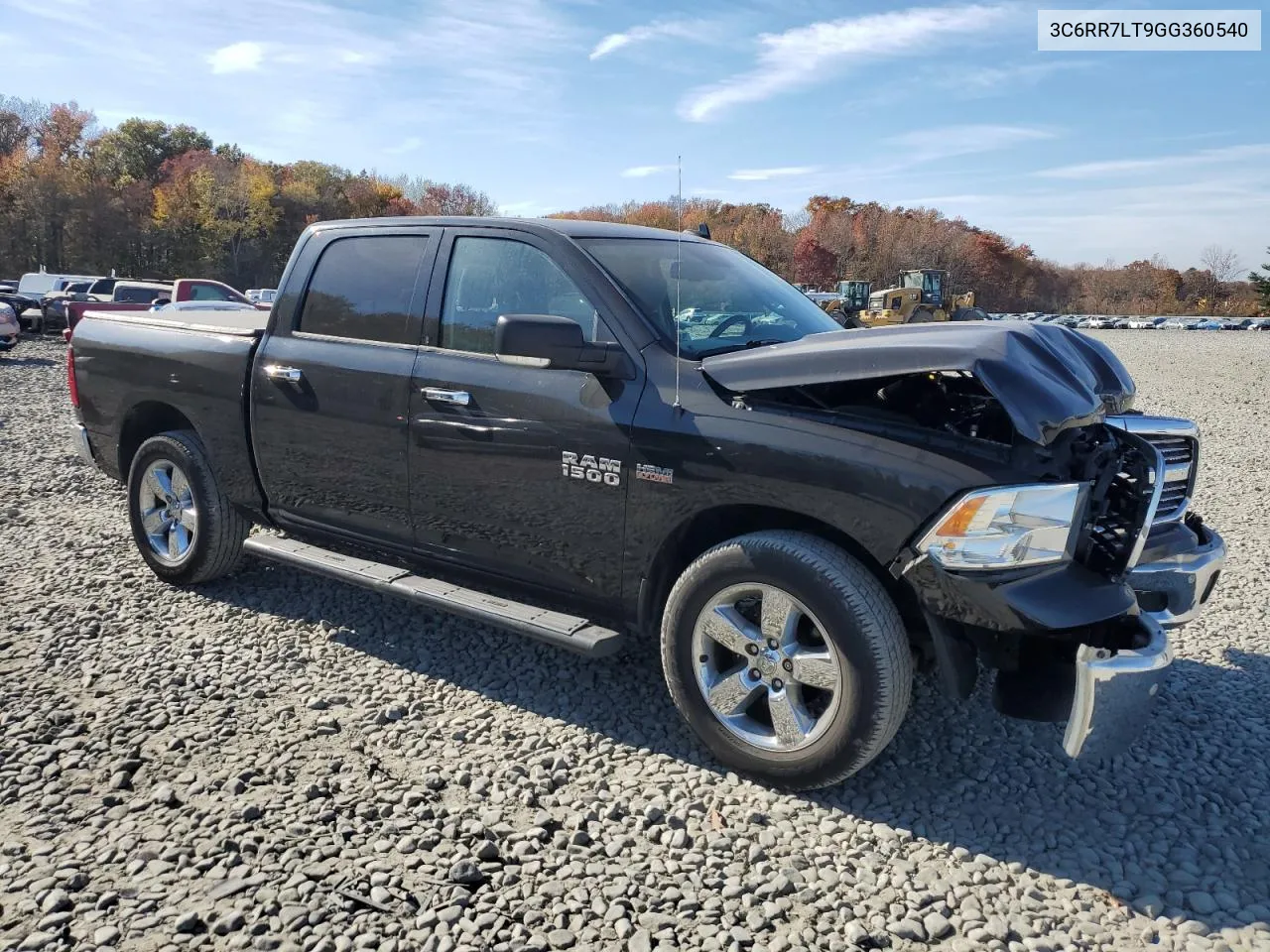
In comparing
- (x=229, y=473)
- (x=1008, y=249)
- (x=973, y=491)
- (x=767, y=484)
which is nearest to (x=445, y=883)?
(x=767, y=484)

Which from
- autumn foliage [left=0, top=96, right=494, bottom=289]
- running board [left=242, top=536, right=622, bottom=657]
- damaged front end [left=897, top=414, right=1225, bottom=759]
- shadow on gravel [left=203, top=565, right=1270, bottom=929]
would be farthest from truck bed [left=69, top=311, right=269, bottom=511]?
autumn foliage [left=0, top=96, right=494, bottom=289]

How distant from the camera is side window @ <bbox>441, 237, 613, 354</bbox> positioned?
3.72 metres

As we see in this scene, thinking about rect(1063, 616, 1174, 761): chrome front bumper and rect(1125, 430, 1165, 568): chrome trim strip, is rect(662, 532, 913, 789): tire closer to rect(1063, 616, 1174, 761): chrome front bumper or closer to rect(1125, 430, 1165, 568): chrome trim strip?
rect(1063, 616, 1174, 761): chrome front bumper

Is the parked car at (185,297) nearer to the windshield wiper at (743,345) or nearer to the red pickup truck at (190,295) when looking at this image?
the red pickup truck at (190,295)

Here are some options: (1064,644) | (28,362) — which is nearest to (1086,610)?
(1064,644)

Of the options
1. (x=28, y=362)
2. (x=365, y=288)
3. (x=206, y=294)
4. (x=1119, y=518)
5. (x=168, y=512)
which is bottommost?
(x=28, y=362)

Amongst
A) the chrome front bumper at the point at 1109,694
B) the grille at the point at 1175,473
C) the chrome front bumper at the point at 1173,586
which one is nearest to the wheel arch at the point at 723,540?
the chrome front bumper at the point at 1109,694

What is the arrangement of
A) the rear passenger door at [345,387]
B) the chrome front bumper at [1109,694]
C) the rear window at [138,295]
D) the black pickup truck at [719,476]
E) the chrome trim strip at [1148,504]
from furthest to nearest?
the rear window at [138,295], the rear passenger door at [345,387], the chrome trim strip at [1148,504], the black pickup truck at [719,476], the chrome front bumper at [1109,694]

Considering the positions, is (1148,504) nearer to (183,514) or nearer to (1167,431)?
(1167,431)

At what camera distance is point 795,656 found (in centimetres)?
309

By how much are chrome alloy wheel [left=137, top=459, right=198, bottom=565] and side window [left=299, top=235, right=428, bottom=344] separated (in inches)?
51.2

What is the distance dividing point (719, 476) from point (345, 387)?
1.94m

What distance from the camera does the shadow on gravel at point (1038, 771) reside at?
2.83 m

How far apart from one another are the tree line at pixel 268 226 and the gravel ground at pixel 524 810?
143 feet
